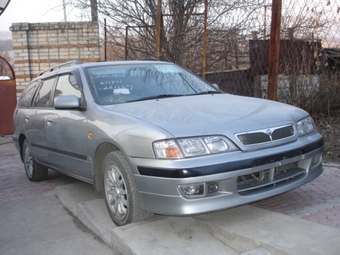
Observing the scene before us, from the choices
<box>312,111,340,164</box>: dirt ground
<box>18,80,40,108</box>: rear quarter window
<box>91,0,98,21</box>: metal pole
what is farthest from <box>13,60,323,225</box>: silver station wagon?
<box>91,0,98,21</box>: metal pole

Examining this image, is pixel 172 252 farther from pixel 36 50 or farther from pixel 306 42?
pixel 36 50

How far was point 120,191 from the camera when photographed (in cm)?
376

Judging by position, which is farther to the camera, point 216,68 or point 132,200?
point 216,68

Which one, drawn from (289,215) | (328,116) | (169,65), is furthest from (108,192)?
(328,116)

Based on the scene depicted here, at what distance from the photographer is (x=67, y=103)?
427 centimetres

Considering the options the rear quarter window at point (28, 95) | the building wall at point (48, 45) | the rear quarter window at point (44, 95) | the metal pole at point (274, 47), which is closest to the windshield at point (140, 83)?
the rear quarter window at point (44, 95)

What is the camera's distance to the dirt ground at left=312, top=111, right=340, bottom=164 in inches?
219

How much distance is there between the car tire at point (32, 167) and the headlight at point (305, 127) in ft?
13.2

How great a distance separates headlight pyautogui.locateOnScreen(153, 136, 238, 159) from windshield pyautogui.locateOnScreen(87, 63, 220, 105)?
3.93 ft

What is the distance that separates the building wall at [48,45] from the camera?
11.8 m

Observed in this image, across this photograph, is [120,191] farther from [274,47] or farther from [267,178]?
[274,47]

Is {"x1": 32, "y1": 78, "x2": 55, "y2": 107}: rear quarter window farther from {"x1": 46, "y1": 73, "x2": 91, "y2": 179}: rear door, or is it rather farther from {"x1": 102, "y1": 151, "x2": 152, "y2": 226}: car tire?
{"x1": 102, "y1": 151, "x2": 152, "y2": 226}: car tire

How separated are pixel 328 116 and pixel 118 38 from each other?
6404 mm

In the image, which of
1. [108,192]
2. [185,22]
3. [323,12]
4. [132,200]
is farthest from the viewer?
[185,22]
